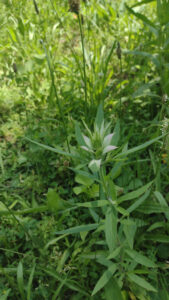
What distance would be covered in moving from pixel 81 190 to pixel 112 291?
485 millimetres

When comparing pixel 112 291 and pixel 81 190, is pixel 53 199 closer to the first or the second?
pixel 81 190

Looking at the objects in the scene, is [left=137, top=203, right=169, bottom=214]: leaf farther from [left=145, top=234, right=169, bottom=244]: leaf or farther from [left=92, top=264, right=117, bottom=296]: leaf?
[left=92, top=264, right=117, bottom=296]: leaf

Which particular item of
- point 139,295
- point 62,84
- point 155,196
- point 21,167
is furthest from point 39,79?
point 139,295

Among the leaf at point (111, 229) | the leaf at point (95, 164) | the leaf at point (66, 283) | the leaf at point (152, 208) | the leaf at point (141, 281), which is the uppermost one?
the leaf at point (95, 164)

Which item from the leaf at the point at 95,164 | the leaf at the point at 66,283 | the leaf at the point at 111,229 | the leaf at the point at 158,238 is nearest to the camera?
the leaf at the point at 95,164

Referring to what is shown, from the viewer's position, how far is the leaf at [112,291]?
1.16m

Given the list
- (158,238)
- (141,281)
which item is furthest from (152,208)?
(141,281)

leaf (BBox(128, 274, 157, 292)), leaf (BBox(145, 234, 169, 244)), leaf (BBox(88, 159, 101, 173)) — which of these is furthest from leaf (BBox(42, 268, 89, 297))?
leaf (BBox(88, 159, 101, 173))

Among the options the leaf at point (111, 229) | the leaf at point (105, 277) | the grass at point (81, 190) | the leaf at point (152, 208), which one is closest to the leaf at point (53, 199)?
the grass at point (81, 190)

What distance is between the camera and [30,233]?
4.83ft

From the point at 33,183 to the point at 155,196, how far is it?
0.79m

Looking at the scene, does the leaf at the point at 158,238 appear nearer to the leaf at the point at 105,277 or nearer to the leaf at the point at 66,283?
the leaf at the point at 105,277

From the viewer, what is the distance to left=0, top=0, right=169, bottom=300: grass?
1.16 metres

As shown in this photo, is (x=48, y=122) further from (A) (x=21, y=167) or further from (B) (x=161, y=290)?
(B) (x=161, y=290)
